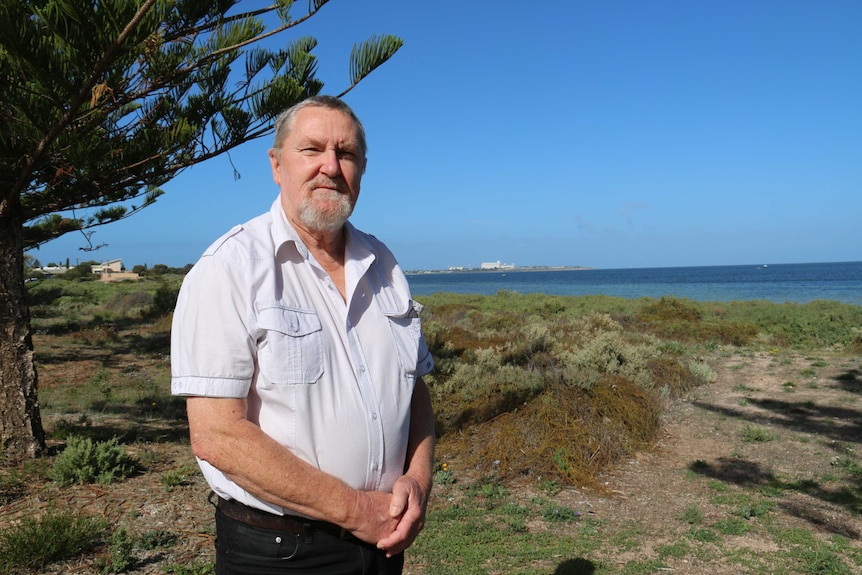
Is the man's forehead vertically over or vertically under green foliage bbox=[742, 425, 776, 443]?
over

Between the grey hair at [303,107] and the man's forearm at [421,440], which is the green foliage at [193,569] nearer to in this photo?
the man's forearm at [421,440]

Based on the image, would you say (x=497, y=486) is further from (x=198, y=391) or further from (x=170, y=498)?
(x=198, y=391)

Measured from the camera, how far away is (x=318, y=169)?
5.20ft

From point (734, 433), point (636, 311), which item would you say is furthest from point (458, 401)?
point (636, 311)

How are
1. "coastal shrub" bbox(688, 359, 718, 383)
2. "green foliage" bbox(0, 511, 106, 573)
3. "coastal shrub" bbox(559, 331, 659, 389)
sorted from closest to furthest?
1. "green foliage" bbox(0, 511, 106, 573)
2. "coastal shrub" bbox(559, 331, 659, 389)
3. "coastal shrub" bbox(688, 359, 718, 383)

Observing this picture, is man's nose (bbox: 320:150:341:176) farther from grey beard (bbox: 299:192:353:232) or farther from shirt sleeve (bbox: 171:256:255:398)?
shirt sleeve (bbox: 171:256:255:398)

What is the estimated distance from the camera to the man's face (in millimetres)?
1581

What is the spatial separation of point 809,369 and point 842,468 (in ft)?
15.5

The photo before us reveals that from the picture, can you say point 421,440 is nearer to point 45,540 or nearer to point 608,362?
point 45,540

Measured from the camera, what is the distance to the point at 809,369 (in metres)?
9.23

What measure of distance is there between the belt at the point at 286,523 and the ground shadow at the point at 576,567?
2.29 m

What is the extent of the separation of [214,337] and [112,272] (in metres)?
54.6

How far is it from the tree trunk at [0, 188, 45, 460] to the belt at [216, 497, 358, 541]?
3.56 m

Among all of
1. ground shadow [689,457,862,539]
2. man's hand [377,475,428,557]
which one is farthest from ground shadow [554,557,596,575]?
man's hand [377,475,428,557]
